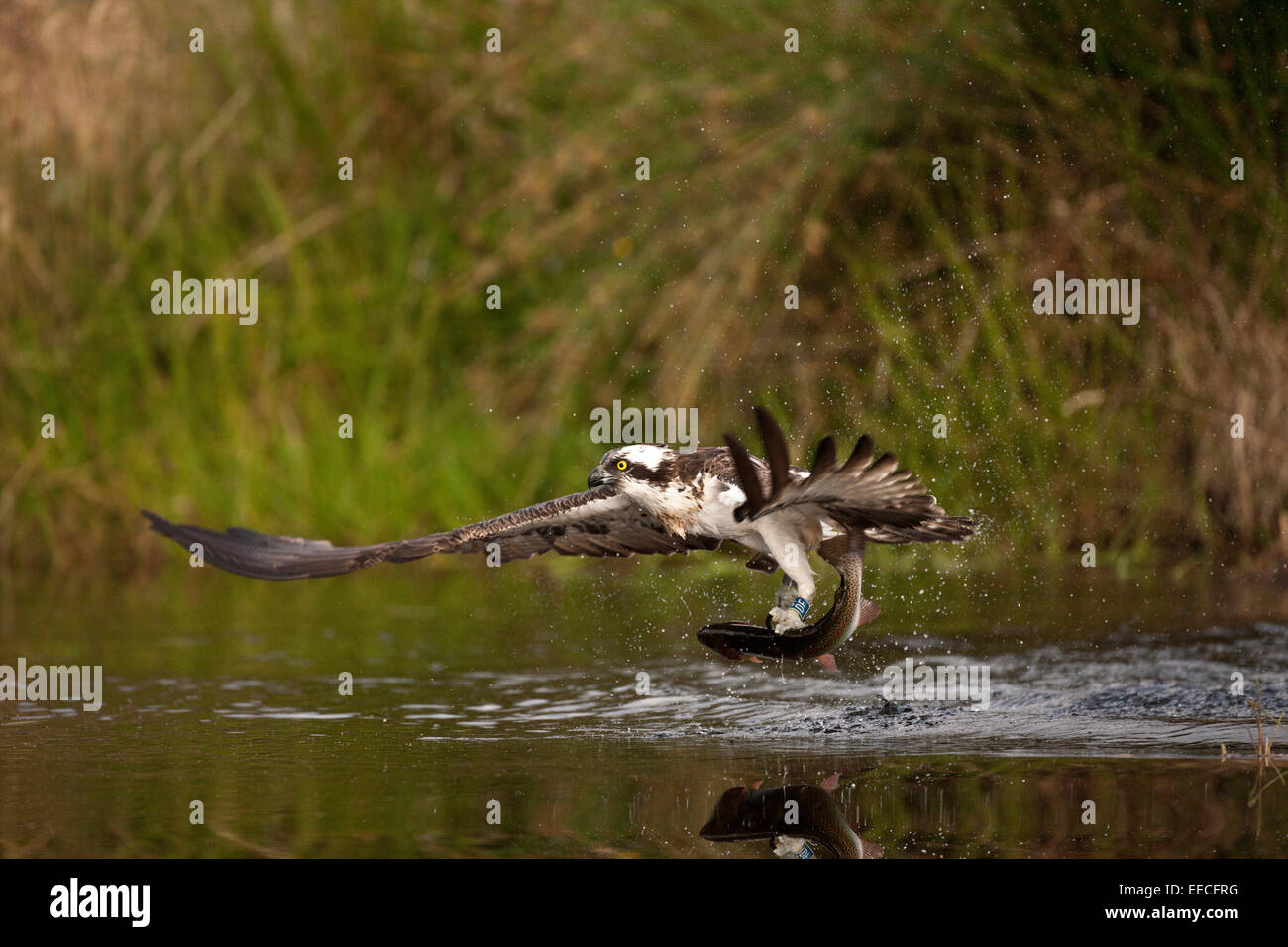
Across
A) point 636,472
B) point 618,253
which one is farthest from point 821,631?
point 618,253

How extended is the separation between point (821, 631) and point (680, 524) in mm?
827

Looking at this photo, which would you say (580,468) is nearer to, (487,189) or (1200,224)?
(487,189)

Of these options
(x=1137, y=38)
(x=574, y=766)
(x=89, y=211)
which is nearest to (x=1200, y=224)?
(x=1137, y=38)

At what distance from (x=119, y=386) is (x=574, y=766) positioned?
6.74 metres

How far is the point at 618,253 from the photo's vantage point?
1227cm

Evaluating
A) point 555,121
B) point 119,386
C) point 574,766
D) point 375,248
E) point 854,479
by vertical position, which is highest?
point 555,121

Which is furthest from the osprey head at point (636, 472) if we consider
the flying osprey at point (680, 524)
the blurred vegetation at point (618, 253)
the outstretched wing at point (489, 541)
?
the blurred vegetation at point (618, 253)

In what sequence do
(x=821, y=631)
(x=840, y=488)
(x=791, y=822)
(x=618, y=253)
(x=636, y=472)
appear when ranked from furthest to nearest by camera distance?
(x=618, y=253) < (x=636, y=472) < (x=821, y=631) < (x=840, y=488) < (x=791, y=822)

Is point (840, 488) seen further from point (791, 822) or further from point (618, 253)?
point (618, 253)

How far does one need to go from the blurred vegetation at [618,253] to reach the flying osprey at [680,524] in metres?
4.08

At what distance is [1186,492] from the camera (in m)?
11.1

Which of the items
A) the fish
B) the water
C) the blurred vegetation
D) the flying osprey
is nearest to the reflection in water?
the water

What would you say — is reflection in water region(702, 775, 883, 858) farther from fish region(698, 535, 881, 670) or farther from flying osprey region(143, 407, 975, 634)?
flying osprey region(143, 407, 975, 634)

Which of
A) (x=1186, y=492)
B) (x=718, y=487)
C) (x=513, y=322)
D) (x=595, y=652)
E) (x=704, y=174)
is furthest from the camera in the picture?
(x=513, y=322)
